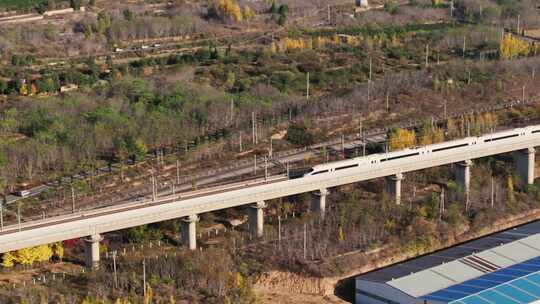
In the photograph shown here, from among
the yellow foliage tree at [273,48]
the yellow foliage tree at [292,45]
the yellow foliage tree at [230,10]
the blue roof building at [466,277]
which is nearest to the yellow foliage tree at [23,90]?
the yellow foliage tree at [273,48]

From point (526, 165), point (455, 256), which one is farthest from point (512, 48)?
point (455, 256)

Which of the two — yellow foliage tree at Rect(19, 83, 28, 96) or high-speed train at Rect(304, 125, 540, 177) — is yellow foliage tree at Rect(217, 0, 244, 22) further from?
high-speed train at Rect(304, 125, 540, 177)

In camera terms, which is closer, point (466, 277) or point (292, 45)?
point (466, 277)

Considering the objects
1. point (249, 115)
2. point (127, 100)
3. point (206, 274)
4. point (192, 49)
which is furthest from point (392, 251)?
point (192, 49)

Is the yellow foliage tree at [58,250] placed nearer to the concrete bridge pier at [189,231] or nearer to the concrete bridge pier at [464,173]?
the concrete bridge pier at [189,231]

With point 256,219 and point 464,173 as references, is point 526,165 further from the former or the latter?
point 256,219

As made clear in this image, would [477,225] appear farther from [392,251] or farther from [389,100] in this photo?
[389,100]

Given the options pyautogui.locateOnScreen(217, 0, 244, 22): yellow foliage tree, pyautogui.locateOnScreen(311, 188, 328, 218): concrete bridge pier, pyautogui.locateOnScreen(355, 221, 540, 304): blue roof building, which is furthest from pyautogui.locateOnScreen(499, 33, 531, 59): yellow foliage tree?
pyautogui.locateOnScreen(355, 221, 540, 304): blue roof building
